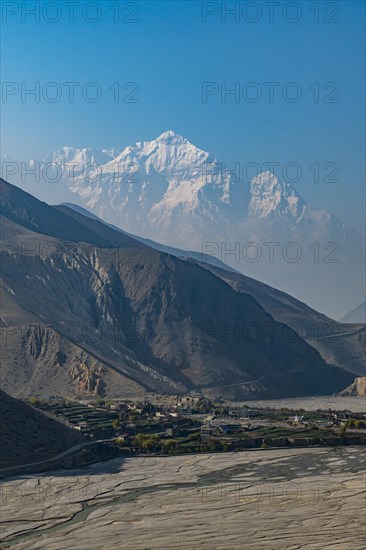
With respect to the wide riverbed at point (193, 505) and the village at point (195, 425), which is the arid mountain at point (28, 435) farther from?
the village at point (195, 425)

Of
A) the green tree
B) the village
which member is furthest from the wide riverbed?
the green tree

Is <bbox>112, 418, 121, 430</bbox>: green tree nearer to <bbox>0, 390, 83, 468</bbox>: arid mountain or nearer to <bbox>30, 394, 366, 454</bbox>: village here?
<bbox>30, 394, 366, 454</bbox>: village

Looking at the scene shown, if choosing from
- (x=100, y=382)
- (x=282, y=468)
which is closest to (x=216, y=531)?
(x=282, y=468)

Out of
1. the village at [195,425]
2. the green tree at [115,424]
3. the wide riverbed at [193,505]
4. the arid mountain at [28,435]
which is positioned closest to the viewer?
the wide riverbed at [193,505]

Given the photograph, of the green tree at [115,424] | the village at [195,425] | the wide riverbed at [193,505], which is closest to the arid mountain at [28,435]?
the wide riverbed at [193,505]

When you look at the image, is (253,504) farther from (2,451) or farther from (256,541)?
(2,451)

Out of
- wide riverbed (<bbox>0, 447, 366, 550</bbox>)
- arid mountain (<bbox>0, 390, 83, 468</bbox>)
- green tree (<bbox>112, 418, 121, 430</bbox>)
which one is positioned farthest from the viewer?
green tree (<bbox>112, 418, 121, 430</bbox>)
